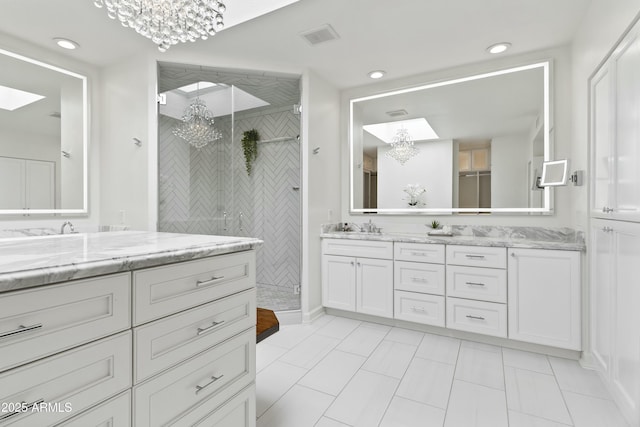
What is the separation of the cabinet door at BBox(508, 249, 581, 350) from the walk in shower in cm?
198

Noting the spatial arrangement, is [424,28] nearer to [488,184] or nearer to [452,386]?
[488,184]

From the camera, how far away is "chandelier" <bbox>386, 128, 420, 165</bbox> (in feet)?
11.2

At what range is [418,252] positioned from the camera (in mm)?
2887

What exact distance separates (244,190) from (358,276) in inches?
68.2

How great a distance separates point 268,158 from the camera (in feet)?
13.7

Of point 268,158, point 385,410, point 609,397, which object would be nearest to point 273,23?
point 268,158

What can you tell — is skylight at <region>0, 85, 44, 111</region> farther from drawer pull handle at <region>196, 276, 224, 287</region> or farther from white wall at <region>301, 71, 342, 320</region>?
drawer pull handle at <region>196, 276, 224, 287</region>

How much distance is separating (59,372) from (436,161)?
3.29 metres

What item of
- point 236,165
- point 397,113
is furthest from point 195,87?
point 397,113

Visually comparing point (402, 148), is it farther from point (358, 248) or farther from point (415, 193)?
point (358, 248)

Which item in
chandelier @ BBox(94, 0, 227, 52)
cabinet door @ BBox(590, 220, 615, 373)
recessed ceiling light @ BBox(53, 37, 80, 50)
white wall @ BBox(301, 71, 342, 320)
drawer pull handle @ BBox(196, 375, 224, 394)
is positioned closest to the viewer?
drawer pull handle @ BBox(196, 375, 224, 394)

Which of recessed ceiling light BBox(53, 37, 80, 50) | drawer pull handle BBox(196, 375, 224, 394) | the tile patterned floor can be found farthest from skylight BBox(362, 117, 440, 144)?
drawer pull handle BBox(196, 375, 224, 394)

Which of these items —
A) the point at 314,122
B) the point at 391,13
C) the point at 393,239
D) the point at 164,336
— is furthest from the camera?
the point at 314,122

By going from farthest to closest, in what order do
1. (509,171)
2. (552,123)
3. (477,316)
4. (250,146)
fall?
(250,146) → (509,171) → (552,123) → (477,316)
